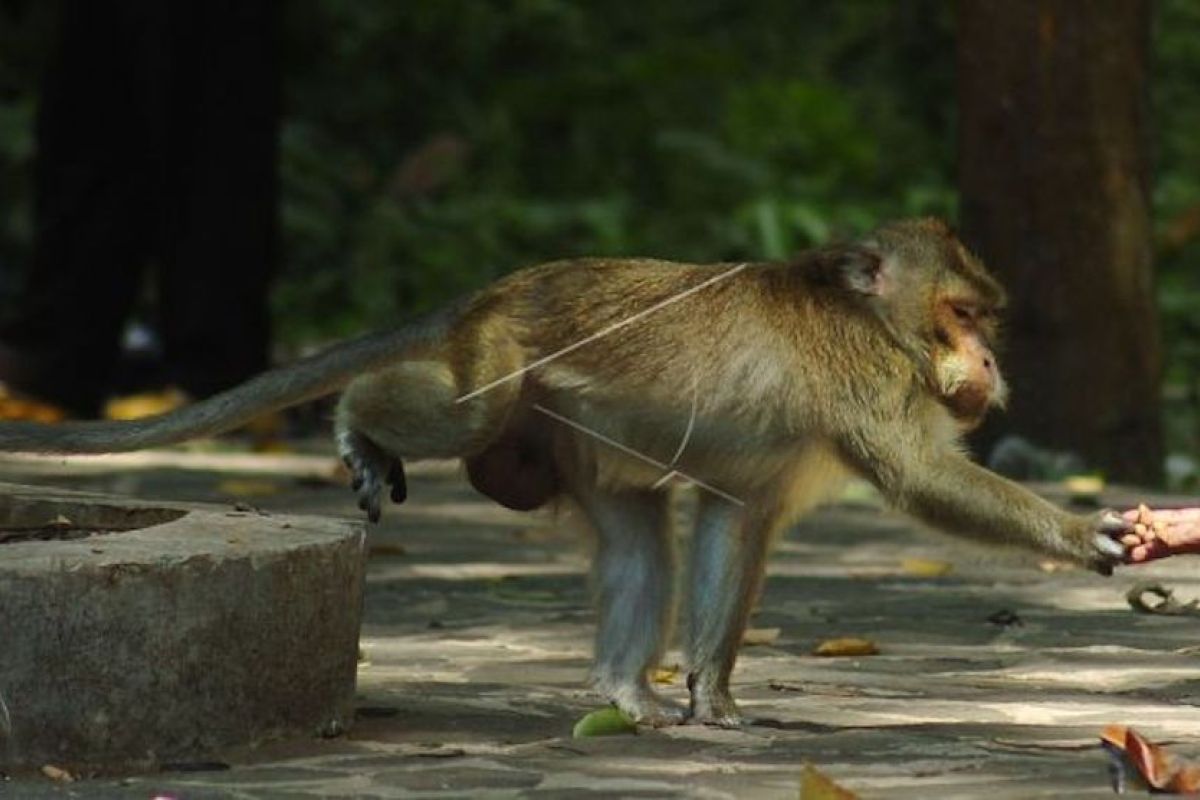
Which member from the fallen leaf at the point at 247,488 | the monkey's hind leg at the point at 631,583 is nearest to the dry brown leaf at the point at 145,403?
the fallen leaf at the point at 247,488

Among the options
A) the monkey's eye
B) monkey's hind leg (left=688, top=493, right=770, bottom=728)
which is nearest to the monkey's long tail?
monkey's hind leg (left=688, top=493, right=770, bottom=728)

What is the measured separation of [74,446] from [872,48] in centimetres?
1349

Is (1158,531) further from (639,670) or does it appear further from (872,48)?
(872,48)

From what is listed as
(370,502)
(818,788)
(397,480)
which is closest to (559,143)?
(397,480)

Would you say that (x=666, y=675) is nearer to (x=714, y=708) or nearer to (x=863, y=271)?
(x=714, y=708)

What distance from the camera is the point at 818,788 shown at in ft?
14.7

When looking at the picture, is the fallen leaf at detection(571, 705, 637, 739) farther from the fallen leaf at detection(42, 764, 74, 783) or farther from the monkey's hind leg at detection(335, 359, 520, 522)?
the fallen leaf at detection(42, 764, 74, 783)

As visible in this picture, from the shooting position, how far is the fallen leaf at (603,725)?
17.7ft

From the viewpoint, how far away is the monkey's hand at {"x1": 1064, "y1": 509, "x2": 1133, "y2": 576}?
560 cm

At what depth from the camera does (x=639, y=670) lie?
19.6 feet

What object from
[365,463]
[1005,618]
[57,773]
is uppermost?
[365,463]

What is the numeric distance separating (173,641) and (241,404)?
967mm

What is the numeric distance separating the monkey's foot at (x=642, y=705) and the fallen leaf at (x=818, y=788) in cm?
121

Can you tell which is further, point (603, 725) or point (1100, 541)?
point (1100, 541)
